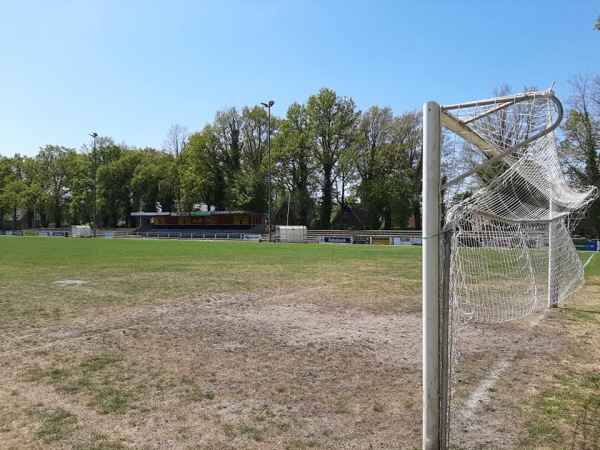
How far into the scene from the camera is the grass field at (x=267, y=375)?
376 centimetres

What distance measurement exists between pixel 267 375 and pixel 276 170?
56.9 m

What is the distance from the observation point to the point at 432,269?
339 centimetres

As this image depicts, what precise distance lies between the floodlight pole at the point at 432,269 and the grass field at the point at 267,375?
14.2 inches

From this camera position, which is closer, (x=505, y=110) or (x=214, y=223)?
(x=505, y=110)

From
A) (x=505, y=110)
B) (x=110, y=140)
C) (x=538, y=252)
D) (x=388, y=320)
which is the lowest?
(x=388, y=320)

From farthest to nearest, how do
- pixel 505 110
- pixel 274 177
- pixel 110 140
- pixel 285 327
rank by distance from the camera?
pixel 110 140
pixel 274 177
pixel 285 327
pixel 505 110

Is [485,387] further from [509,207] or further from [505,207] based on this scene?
[509,207]

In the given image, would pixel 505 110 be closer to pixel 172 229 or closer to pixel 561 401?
pixel 561 401

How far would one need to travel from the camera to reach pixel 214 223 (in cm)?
6312

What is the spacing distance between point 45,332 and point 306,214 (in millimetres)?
58365

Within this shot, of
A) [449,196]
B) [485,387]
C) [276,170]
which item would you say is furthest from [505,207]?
[276,170]

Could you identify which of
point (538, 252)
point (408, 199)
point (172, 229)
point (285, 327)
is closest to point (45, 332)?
point (285, 327)

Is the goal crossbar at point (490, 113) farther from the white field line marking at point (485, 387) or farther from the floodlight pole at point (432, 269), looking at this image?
the white field line marking at point (485, 387)

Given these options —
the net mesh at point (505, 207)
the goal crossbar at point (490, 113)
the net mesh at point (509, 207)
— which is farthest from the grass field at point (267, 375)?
the goal crossbar at point (490, 113)
